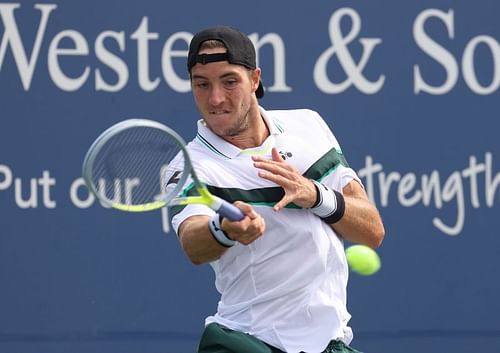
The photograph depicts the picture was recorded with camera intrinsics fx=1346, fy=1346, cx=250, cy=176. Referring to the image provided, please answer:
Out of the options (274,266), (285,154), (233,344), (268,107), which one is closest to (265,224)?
(274,266)

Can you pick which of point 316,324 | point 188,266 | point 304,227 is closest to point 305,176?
point 304,227

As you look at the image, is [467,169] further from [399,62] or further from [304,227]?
[304,227]

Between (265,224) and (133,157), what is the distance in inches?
18.4

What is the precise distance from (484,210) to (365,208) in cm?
257

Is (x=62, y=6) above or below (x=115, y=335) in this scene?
above

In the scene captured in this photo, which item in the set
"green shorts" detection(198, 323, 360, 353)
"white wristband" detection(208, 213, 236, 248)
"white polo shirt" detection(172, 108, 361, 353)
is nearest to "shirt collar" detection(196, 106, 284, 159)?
"white polo shirt" detection(172, 108, 361, 353)

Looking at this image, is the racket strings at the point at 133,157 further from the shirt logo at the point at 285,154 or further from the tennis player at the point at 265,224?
the shirt logo at the point at 285,154

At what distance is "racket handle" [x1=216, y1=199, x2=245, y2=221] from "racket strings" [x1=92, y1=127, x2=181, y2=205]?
0.30 m

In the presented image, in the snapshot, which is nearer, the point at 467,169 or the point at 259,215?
the point at 259,215

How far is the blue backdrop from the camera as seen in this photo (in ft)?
21.7

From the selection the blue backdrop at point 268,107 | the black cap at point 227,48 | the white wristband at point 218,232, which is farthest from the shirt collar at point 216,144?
the blue backdrop at point 268,107

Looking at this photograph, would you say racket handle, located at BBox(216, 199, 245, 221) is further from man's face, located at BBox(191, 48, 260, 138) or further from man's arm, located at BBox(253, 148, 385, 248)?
man's face, located at BBox(191, 48, 260, 138)

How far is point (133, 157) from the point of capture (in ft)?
13.9

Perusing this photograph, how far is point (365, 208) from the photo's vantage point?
439 cm
